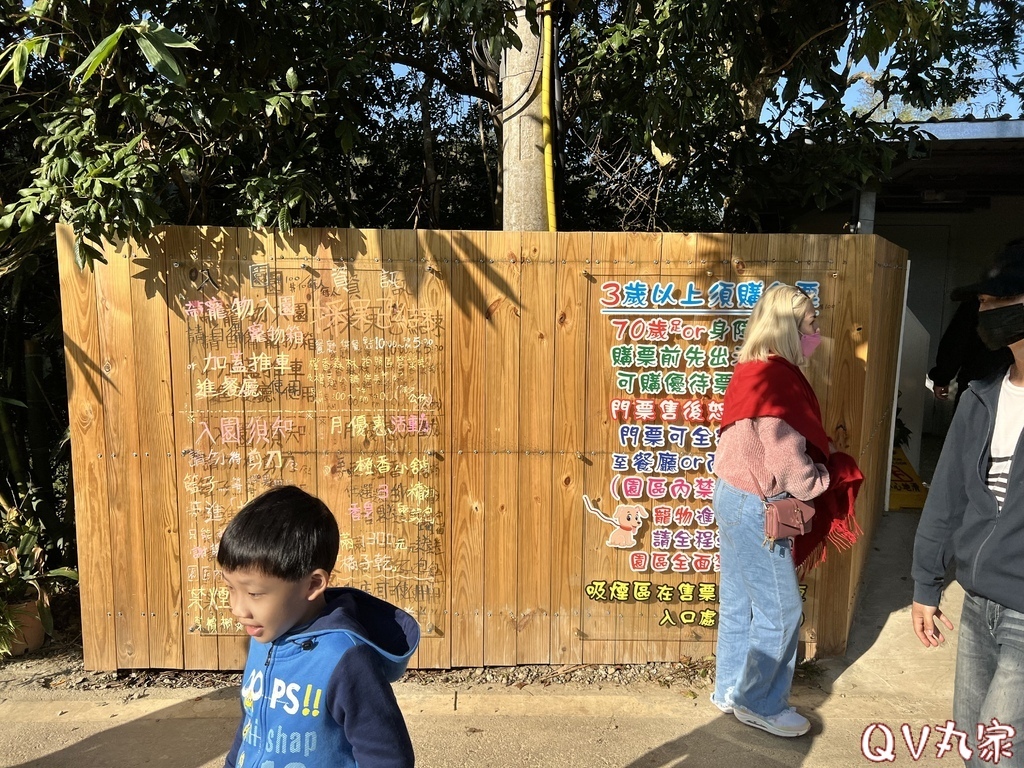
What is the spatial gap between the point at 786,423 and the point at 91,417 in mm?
2935

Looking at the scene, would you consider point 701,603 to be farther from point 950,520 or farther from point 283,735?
point 283,735

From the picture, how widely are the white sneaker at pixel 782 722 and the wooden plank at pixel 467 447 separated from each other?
1199 mm

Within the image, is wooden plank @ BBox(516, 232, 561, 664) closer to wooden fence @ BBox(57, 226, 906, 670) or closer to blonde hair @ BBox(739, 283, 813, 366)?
wooden fence @ BBox(57, 226, 906, 670)

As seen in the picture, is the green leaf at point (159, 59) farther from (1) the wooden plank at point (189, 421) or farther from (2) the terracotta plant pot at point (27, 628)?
(2) the terracotta plant pot at point (27, 628)

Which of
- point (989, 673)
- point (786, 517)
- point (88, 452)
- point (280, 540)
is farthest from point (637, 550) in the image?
point (88, 452)

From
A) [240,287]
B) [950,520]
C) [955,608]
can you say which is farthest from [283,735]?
[955,608]

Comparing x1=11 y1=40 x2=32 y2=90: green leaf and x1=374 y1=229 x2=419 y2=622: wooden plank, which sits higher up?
x1=11 y1=40 x2=32 y2=90: green leaf

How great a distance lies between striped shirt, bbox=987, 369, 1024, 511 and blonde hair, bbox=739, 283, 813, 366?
79 cm

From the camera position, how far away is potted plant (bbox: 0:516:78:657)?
354cm

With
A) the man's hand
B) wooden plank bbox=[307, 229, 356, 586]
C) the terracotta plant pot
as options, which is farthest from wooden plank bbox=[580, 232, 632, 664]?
the terracotta plant pot

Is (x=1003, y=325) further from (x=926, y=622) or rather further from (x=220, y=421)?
(x=220, y=421)

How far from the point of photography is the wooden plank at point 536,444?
130 inches

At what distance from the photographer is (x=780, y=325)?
2783 millimetres

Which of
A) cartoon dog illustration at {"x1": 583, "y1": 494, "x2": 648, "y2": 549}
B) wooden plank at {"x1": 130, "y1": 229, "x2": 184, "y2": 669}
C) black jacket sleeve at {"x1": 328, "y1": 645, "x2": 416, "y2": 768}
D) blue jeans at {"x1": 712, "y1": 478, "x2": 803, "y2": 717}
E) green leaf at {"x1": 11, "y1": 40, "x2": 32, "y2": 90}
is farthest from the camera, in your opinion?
cartoon dog illustration at {"x1": 583, "y1": 494, "x2": 648, "y2": 549}
